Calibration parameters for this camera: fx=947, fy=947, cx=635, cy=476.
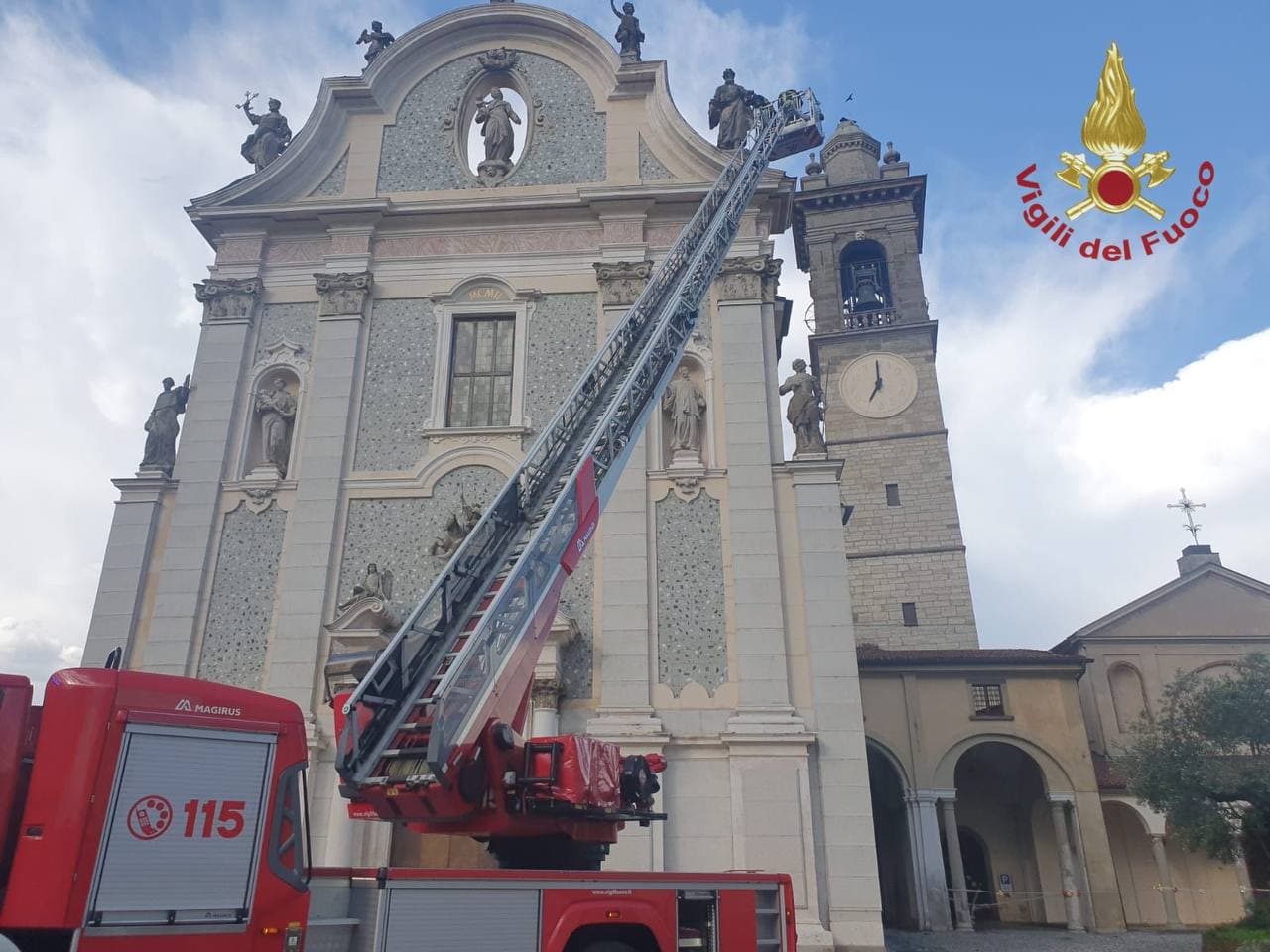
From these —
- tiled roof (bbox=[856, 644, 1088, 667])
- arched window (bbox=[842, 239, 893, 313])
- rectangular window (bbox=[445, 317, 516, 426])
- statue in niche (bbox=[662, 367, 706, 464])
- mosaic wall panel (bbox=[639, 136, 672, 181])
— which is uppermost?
arched window (bbox=[842, 239, 893, 313])

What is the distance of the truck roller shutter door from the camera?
17.1 ft

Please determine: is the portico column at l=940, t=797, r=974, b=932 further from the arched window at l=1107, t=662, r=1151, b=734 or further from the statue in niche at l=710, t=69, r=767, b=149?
the statue in niche at l=710, t=69, r=767, b=149

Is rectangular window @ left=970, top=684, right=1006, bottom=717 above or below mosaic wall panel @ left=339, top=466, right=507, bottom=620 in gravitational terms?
below

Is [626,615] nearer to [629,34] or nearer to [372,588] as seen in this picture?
[372,588]

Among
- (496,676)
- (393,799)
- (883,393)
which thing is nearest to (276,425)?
(496,676)

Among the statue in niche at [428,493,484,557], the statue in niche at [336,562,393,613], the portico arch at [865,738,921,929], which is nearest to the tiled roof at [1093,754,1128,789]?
the portico arch at [865,738,921,929]

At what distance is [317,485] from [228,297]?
14.8 ft

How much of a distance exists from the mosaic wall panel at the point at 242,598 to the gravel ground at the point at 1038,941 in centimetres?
1180

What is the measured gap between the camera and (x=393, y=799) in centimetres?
672

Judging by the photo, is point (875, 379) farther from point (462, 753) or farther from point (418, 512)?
point (462, 753)

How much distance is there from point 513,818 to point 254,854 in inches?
→ 81.5

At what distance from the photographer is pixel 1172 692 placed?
59.5ft

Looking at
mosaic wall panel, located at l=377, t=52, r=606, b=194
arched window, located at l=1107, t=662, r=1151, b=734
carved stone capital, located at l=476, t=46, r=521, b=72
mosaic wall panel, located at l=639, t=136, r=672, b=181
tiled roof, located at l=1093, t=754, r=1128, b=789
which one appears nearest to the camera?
mosaic wall panel, located at l=639, t=136, r=672, b=181

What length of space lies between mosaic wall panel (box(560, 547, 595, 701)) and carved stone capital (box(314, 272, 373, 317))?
261 inches
